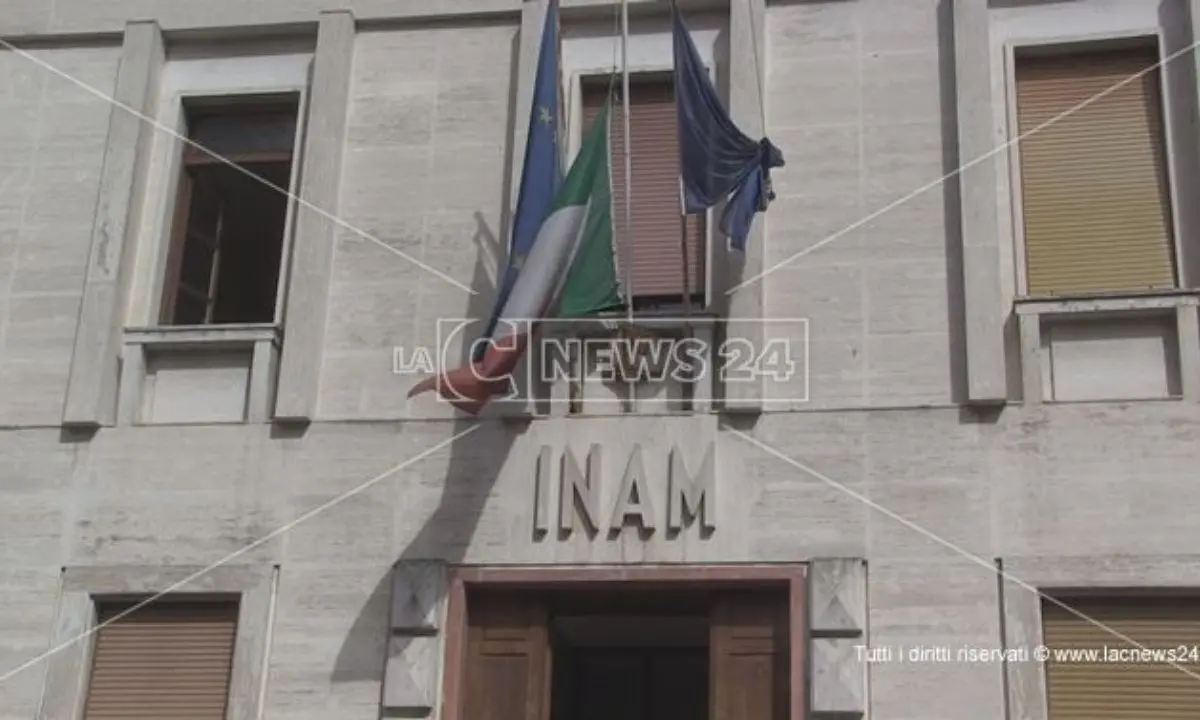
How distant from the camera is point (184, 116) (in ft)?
45.2

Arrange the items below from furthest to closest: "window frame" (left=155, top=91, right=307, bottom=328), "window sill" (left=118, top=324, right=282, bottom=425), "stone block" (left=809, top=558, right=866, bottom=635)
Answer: "window frame" (left=155, top=91, right=307, bottom=328), "window sill" (left=118, top=324, right=282, bottom=425), "stone block" (left=809, top=558, right=866, bottom=635)

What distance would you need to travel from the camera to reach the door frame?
1130cm

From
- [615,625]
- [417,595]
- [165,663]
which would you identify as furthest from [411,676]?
[615,625]

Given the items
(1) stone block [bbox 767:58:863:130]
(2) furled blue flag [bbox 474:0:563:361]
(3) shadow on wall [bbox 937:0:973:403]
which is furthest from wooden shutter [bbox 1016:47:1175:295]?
(2) furled blue flag [bbox 474:0:563:361]

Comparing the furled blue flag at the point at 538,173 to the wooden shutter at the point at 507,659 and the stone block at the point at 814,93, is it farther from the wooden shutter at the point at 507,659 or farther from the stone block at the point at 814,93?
the wooden shutter at the point at 507,659

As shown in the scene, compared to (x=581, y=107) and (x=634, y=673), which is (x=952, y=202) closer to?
(x=581, y=107)

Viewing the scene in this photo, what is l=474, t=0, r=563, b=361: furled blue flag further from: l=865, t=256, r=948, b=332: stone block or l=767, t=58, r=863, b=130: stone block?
l=865, t=256, r=948, b=332: stone block

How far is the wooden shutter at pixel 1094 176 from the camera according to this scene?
12.0 meters

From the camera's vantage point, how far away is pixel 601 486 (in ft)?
38.7

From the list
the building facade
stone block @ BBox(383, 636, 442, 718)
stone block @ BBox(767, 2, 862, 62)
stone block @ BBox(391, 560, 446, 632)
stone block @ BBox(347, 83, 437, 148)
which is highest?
stone block @ BBox(767, 2, 862, 62)

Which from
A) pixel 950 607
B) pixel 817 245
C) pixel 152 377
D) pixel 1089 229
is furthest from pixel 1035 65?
pixel 152 377

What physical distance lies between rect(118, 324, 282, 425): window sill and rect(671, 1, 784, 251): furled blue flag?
3.47 meters

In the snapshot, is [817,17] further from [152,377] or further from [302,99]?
[152,377]

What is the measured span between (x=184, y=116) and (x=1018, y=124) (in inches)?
269
